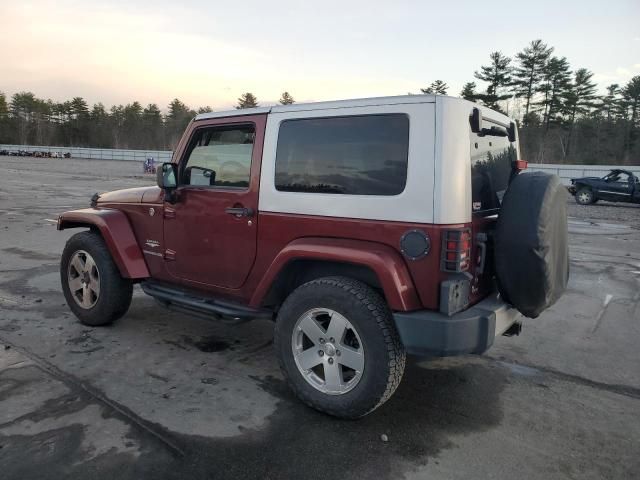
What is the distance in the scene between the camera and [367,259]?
3.04 metres

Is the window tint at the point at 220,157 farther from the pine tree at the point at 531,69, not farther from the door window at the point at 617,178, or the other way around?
the pine tree at the point at 531,69

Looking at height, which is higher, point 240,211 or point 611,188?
point 611,188

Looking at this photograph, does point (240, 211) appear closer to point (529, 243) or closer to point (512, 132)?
point (529, 243)

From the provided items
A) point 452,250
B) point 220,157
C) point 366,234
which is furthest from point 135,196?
point 452,250

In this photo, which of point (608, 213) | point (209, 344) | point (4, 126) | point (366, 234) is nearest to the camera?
point (366, 234)

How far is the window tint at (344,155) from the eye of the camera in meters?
3.10

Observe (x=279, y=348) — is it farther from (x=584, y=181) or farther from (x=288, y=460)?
(x=584, y=181)

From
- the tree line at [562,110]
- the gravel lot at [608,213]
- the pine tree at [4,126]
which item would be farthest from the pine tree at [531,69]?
the pine tree at [4,126]

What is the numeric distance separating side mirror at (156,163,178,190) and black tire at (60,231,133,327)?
3.37 feet

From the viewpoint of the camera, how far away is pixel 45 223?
37.9 feet


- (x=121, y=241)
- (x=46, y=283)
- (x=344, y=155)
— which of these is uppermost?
(x=344, y=155)

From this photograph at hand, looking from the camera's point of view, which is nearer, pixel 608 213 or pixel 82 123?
pixel 608 213

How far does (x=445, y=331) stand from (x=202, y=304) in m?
2.02

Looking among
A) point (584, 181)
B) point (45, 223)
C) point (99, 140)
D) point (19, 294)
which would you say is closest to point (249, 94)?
point (99, 140)
